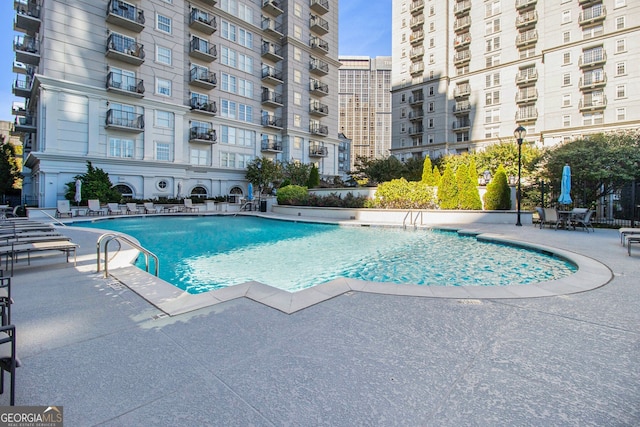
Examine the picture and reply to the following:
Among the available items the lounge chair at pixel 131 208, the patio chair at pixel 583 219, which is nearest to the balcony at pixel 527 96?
the patio chair at pixel 583 219

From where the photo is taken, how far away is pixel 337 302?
4.09m

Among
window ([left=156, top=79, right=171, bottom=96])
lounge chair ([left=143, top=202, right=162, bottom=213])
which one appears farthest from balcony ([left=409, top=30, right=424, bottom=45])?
lounge chair ([left=143, top=202, right=162, bottom=213])

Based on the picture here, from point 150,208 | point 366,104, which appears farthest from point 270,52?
point 366,104

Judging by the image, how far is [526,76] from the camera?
38.3 metres

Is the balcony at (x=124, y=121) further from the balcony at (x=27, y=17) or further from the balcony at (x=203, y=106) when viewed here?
the balcony at (x=27, y=17)

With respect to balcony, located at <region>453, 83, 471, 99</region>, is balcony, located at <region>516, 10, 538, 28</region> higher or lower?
higher

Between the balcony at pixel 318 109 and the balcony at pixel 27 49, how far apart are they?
86.5ft

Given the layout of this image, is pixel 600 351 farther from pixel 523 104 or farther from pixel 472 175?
pixel 523 104

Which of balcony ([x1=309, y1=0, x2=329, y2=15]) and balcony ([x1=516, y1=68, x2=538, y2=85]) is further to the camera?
balcony ([x1=309, y1=0, x2=329, y2=15])

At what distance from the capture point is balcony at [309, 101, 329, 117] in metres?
39.3

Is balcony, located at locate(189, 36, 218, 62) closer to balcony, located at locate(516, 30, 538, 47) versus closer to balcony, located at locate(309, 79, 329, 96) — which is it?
balcony, located at locate(309, 79, 329, 96)

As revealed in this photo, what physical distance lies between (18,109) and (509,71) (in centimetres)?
5572

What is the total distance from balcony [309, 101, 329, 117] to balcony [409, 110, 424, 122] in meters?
16.4

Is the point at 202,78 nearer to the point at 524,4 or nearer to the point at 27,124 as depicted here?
the point at 27,124
